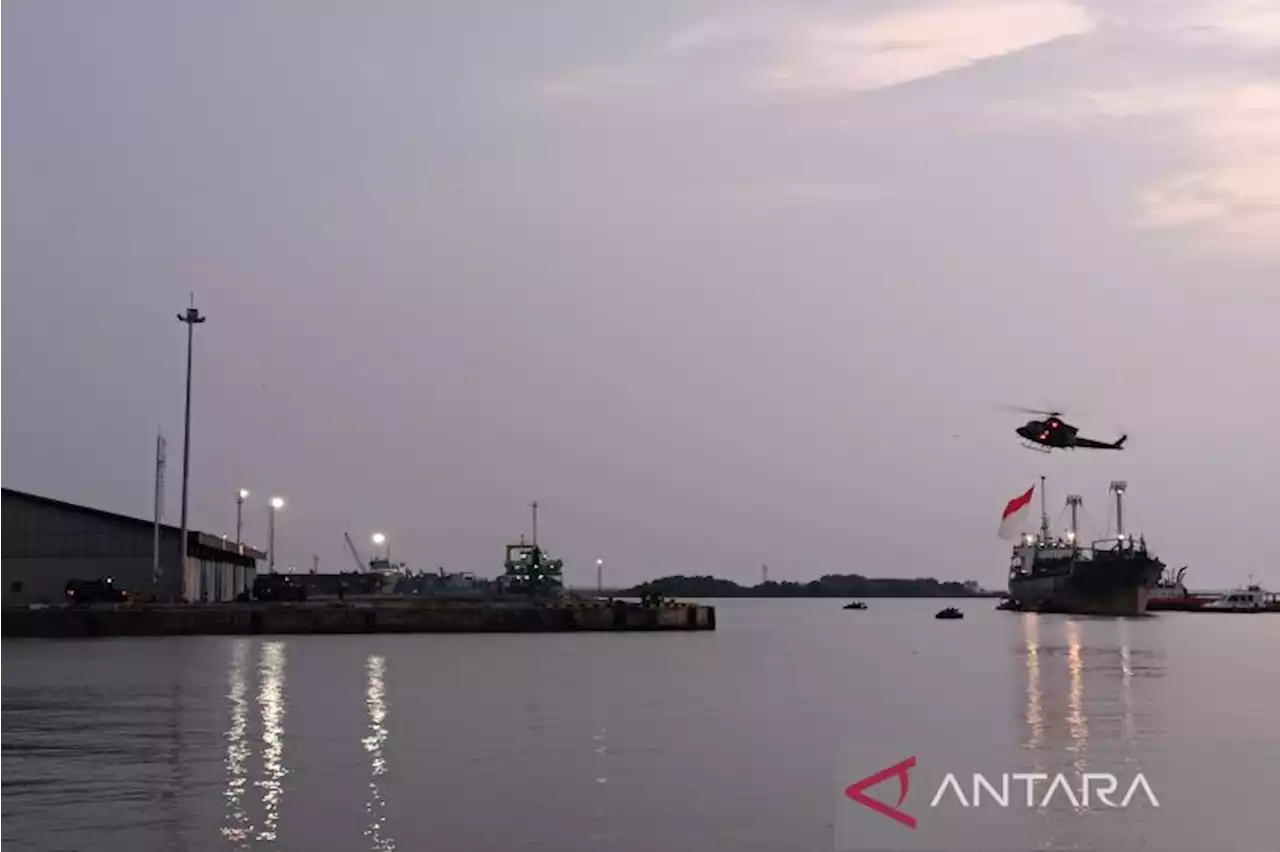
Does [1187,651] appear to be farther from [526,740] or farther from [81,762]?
[81,762]

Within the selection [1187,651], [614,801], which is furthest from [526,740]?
[1187,651]

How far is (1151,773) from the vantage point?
1668 inches

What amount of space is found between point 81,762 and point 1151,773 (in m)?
27.1

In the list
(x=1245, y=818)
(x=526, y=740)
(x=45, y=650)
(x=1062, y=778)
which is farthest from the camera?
(x=45, y=650)

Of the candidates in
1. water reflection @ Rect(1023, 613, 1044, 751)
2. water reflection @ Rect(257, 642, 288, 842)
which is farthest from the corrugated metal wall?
water reflection @ Rect(1023, 613, 1044, 751)

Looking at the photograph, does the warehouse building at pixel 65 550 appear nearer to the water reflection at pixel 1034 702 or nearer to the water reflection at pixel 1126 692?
the water reflection at pixel 1034 702

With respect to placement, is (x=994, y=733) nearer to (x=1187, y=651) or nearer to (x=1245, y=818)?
(x=1245, y=818)

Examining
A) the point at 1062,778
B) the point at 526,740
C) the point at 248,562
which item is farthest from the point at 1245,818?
the point at 248,562

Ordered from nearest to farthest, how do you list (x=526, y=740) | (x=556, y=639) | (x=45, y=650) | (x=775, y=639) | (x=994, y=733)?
1. (x=526, y=740)
2. (x=994, y=733)
3. (x=45, y=650)
4. (x=556, y=639)
5. (x=775, y=639)

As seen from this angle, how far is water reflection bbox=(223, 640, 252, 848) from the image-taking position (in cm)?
3262

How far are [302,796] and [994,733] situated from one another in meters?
24.6

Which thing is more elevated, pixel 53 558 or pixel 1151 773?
pixel 53 558

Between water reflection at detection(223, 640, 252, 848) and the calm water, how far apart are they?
12 cm

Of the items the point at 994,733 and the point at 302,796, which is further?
the point at 994,733
